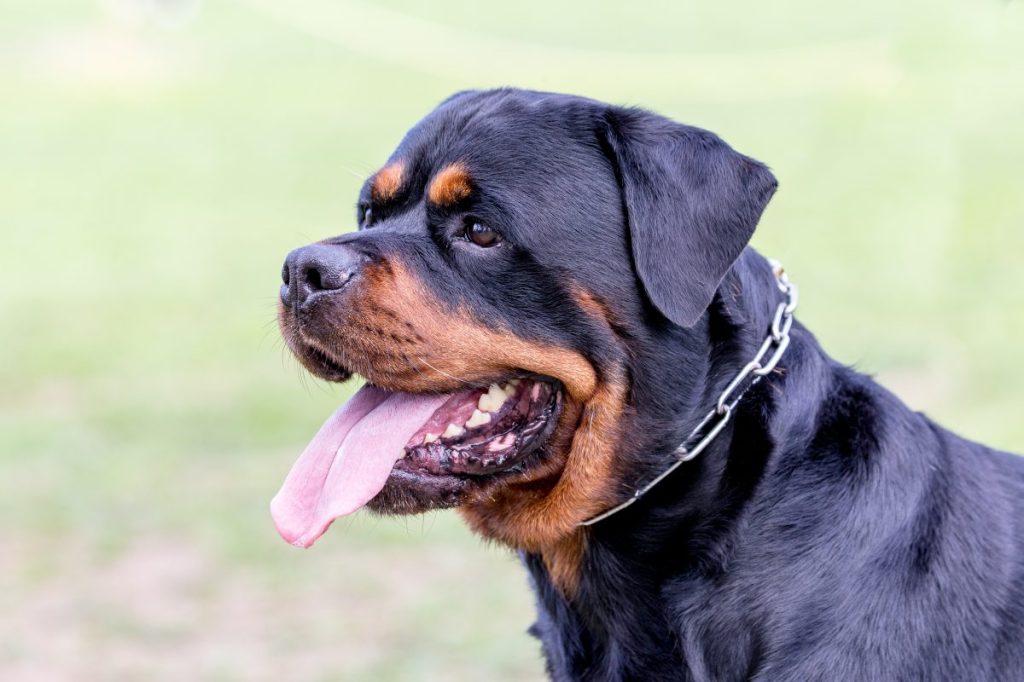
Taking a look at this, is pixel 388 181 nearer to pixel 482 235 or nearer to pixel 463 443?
pixel 482 235

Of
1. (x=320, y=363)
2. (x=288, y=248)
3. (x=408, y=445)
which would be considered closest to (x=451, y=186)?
(x=320, y=363)

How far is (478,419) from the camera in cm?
306

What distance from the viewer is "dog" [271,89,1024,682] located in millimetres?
2748

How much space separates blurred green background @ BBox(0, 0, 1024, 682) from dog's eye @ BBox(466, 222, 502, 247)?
1044mm

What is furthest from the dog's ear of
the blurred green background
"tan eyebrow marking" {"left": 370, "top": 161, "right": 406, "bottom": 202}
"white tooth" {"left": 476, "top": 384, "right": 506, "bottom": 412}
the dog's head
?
the blurred green background

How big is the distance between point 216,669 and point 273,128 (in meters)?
15.0

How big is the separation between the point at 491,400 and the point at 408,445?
301 mm

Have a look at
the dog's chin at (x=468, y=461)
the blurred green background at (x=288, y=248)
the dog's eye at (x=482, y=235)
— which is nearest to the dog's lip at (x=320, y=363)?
the dog's chin at (x=468, y=461)

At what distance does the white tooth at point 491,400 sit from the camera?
10.1 feet

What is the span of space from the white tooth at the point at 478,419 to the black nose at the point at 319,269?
464 mm

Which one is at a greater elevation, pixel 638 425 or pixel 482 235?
pixel 482 235

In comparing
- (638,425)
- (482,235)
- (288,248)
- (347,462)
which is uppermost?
(482,235)

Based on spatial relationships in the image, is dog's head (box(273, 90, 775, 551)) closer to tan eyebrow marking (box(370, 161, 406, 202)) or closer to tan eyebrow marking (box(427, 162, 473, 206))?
tan eyebrow marking (box(427, 162, 473, 206))

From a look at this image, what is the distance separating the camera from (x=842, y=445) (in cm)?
285
